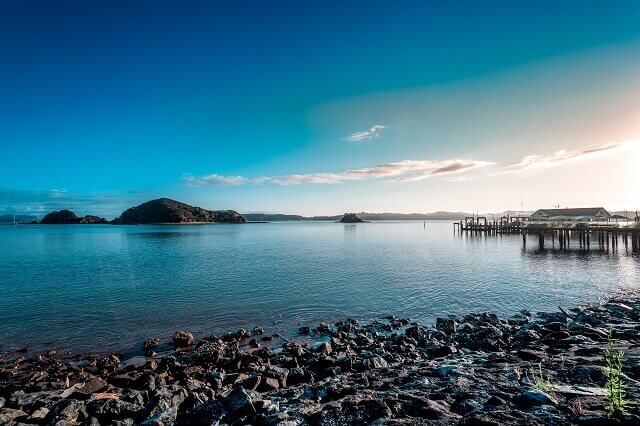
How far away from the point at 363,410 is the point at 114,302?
2363 centimetres

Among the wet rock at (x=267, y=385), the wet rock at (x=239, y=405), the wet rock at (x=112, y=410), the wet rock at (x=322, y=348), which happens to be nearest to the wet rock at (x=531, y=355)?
the wet rock at (x=322, y=348)

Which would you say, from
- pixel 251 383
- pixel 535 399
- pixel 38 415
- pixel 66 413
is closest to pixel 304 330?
pixel 251 383

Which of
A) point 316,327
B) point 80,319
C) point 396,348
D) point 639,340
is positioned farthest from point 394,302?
point 80,319

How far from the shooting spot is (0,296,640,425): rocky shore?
7492mm

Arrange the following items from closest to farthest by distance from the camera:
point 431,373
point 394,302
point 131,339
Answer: point 431,373 → point 131,339 → point 394,302

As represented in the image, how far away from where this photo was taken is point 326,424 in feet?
23.7

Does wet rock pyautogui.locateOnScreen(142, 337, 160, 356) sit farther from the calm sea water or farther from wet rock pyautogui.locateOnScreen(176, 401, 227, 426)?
wet rock pyautogui.locateOnScreen(176, 401, 227, 426)

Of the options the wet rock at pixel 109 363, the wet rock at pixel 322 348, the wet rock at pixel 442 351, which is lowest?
the wet rock at pixel 109 363

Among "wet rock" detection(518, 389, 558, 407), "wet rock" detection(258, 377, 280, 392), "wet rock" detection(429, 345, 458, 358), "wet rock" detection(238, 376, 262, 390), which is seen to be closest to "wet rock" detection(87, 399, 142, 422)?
"wet rock" detection(238, 376, 262, 390)

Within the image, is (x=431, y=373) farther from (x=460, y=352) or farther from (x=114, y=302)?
(x=114, y=302)

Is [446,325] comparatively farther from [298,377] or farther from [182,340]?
[182,340]

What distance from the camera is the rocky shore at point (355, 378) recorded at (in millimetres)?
7492

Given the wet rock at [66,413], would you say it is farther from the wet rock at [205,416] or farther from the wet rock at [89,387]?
the wet rock at [205,416]

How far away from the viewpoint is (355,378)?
10.8 m
